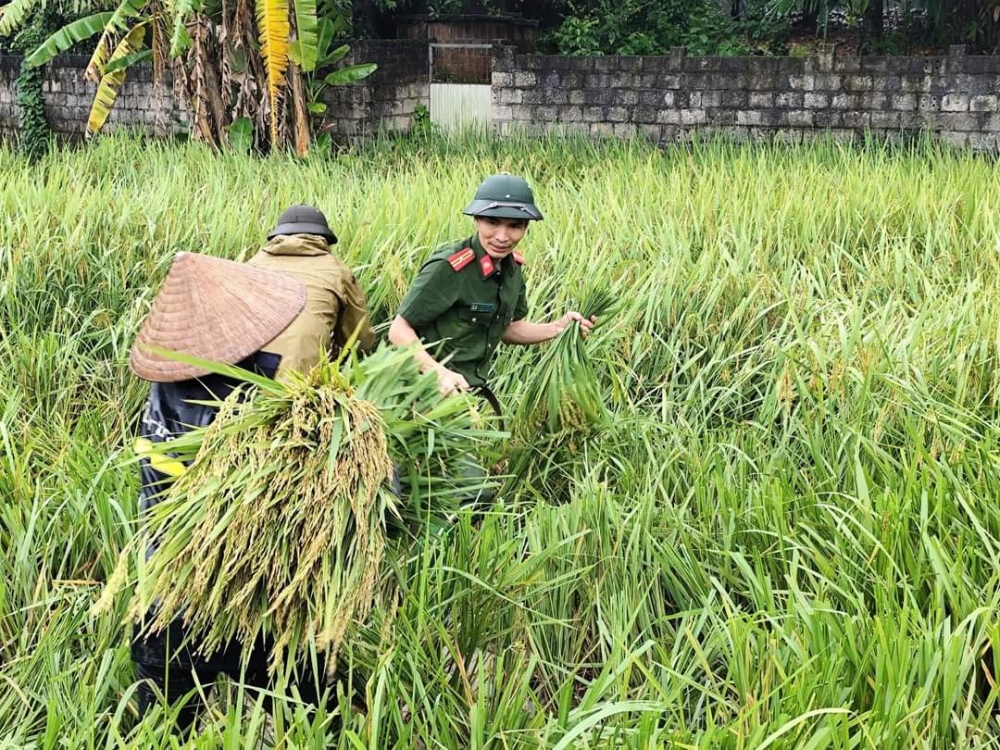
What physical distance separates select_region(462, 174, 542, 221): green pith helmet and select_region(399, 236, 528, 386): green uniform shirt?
6.4 inches

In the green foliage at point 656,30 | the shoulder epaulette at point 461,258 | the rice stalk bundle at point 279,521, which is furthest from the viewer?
the green foliage at point 656,30

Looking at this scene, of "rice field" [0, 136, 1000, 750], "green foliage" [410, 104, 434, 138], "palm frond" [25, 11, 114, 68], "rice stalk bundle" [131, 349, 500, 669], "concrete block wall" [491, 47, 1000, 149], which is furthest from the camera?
"green foliage" [410, 104, 434, 138]

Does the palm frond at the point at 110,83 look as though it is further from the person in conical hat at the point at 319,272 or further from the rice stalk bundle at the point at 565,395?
the rice stalk bundle at the point at 565,395

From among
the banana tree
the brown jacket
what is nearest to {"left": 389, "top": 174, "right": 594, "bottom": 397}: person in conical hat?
the brown jacket

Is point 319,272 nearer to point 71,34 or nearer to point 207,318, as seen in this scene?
point 207,318

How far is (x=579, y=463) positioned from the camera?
3387 mm

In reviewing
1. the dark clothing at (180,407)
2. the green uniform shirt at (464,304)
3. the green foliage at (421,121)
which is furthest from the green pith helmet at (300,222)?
the green foliage at (421,121)

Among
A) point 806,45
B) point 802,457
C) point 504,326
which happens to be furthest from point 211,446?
point 806,45

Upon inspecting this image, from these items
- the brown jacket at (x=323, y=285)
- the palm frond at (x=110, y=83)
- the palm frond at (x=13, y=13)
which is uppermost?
the palm frond at (x=13, y=13)

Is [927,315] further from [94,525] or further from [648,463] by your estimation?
[94,525]

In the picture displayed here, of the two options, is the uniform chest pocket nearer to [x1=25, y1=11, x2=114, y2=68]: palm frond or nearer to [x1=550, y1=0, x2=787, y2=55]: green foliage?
[x1=25, y1=11, x2=114, y2=68]: palm frond

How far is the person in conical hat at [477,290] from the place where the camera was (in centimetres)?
311

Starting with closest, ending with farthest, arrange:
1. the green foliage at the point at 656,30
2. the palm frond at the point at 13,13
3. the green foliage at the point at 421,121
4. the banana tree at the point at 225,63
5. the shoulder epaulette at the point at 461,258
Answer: the shoulder epaulette at the point at 461,258 < the banana tree at the point at 225,63 < the palm frond at the point at 13,13 < the green foliage at the point at 421,121 < the green foliage at the point at 656,30

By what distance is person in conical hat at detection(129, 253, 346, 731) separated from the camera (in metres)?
2.38
